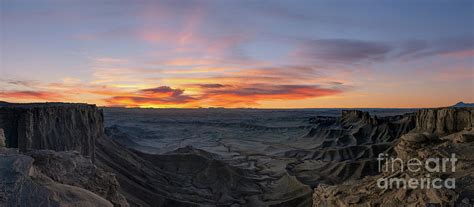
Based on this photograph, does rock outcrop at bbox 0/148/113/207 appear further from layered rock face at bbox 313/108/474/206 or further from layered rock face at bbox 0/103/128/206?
layered rock face at bbox 313/108/474/206

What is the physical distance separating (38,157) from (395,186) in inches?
359

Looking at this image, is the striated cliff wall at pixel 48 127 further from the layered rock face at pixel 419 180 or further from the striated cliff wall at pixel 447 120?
the striated cliff wall at pixel 447 120

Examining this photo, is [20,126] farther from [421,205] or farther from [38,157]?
[421,205]

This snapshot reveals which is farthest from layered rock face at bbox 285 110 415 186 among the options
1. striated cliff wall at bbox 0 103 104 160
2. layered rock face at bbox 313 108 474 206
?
striated cliff wall at bbox 0 103 104 160

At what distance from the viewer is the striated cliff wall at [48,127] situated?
758 inches

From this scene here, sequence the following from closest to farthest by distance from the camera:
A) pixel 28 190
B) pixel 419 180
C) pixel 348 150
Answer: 1. pixel 28 190
2. pixel 419 180
3. pixel 348 150

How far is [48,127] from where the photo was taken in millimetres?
21188

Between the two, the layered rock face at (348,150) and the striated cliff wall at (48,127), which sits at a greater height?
the striated cliff wall at (48,127)

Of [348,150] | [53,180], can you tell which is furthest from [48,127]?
[348,150]

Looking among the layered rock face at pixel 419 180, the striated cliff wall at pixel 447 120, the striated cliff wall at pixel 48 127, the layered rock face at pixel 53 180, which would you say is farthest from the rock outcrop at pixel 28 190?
the striated cliff wall at pixel 447 120

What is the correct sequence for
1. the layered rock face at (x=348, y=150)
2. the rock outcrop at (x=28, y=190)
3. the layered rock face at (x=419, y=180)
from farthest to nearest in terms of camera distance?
the layered rock face at (x=348, y=150)
the layered rock face at (x=419, y=180)
the rock outcrop at (x=28, y=190)

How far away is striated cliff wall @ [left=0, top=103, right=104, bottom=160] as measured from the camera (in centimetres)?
1927

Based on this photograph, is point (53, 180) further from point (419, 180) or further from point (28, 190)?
point (419, 180)

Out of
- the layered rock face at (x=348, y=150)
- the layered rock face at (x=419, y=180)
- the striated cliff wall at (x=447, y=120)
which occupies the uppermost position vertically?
the striated cliff wall at (x=447, y=120)
